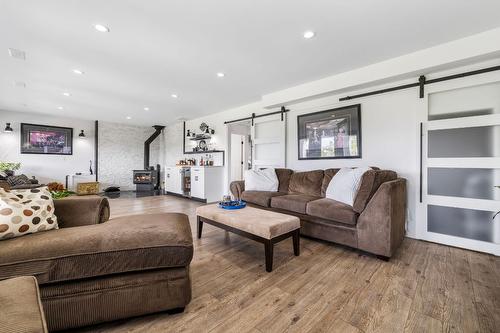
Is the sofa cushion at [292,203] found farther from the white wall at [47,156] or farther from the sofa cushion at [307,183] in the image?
the white wall at [47,156]

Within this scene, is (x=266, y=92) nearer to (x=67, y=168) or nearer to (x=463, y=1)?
(x=463, y=1)

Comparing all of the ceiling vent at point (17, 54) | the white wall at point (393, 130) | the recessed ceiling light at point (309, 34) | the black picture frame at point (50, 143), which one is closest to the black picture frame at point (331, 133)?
the white wall at point (393, 130)

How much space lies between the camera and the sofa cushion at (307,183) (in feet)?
11.1

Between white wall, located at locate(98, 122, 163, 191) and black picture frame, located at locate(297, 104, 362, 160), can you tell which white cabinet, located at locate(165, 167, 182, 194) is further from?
black picture frame, located at locate(297, 104, 362, 160)

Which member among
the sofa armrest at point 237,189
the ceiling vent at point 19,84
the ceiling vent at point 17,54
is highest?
the ceiling vent at point 19,84

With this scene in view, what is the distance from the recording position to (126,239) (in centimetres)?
135

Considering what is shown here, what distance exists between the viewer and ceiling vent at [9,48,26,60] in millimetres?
2592

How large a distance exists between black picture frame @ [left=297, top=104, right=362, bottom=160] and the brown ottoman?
3623 millimetres

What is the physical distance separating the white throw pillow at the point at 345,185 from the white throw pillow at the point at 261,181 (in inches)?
40.4

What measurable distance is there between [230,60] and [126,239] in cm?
247

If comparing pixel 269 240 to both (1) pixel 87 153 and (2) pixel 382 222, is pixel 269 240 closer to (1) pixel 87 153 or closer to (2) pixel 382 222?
(2) pixel 382 222

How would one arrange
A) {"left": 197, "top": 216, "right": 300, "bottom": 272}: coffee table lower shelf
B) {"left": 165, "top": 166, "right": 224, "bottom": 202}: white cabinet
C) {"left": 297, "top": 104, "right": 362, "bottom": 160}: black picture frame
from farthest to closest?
{"left": 165, "top": 166, "right": 224, "bottom": 202}: white cabinet < {"left": 297, "top": 104, "right": 362, "bottom": 160}: black picture frame < {"left": 197, "top": 216, "right": 300, "bottom": 272}: coffee table lower shelf

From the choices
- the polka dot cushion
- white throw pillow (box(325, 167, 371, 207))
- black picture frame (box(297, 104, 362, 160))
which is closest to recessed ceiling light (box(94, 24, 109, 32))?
the polka dot cushion

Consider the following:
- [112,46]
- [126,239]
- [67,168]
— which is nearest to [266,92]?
[112,46]
